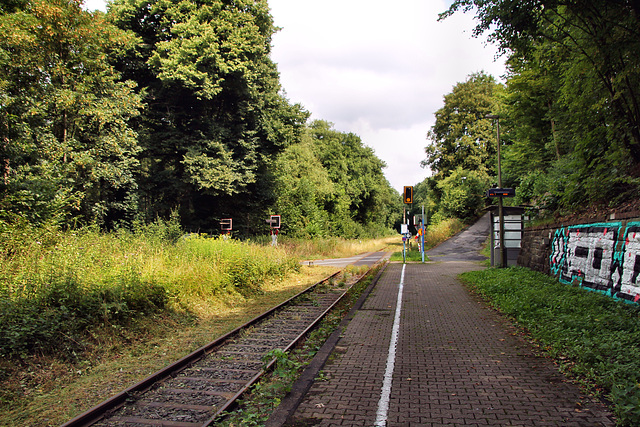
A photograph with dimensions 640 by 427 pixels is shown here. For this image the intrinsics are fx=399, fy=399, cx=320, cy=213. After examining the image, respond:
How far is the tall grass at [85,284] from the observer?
6.14m

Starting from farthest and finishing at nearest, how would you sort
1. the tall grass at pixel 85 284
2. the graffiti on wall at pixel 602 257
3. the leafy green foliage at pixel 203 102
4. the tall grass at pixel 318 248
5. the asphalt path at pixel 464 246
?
the tall grass at pixel 318 248 < the asphalt path at pixel 464 246 < the leafy green foliage at pixel 203 102 < the graffiti on wall at pixel 602 257 < the tall grass at pixel 85 284

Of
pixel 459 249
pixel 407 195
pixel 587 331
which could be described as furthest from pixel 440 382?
pixel 459 249

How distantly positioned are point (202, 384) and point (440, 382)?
3.11 metres

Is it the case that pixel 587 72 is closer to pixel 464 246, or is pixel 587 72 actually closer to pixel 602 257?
pixel 602 257

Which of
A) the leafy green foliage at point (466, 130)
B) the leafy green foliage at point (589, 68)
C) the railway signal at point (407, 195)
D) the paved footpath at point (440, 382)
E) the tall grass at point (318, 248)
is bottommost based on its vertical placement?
the tall grass at point (318, 248)

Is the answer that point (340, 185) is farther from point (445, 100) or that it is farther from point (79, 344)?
point (79, 344)

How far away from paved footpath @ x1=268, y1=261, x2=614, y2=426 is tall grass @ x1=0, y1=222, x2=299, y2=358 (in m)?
4.20

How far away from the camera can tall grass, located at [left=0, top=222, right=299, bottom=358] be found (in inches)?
242

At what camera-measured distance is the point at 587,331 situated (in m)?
6.32

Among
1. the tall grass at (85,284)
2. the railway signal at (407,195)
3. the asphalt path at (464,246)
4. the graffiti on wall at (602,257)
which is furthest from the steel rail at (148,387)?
the asphalt path at (464,246)

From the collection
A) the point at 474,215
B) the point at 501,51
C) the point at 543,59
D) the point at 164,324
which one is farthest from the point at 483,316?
the point at 474,215

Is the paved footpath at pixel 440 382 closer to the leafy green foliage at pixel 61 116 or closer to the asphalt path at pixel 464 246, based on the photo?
the leafy green foliage at pixel 61 116

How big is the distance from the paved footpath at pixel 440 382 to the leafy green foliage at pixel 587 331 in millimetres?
281

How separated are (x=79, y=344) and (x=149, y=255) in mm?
4888
